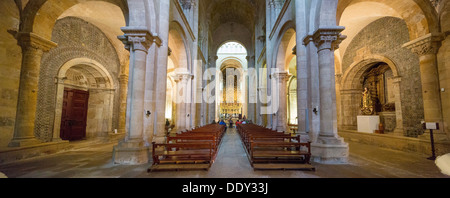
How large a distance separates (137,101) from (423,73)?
1079cm

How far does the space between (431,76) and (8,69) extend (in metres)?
15.1

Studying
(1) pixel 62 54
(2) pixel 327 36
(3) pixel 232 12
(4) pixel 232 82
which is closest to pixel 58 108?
(1) pixel 62 54

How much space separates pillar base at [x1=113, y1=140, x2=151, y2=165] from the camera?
5398 mm

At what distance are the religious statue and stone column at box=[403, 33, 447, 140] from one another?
622 centimetres

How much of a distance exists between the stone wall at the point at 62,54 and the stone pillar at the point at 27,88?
2.07m

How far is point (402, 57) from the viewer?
380 inches

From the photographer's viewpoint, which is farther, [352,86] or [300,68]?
[352,86]

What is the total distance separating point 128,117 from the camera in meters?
5.88

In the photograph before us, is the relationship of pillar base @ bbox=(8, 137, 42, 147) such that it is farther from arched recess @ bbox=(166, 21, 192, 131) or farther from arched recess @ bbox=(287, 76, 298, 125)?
arched recess @ bbox=(287, 76, 298, 125)

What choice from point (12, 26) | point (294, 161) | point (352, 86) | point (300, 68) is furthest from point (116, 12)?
point (352, 86)

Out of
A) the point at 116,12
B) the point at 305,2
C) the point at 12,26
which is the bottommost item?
the point at 12,26

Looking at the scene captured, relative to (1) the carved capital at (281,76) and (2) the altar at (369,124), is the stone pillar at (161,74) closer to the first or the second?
(1) the carved capital at (281,76)

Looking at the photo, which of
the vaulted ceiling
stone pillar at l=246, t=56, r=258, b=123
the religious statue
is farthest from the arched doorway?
the religious statue
